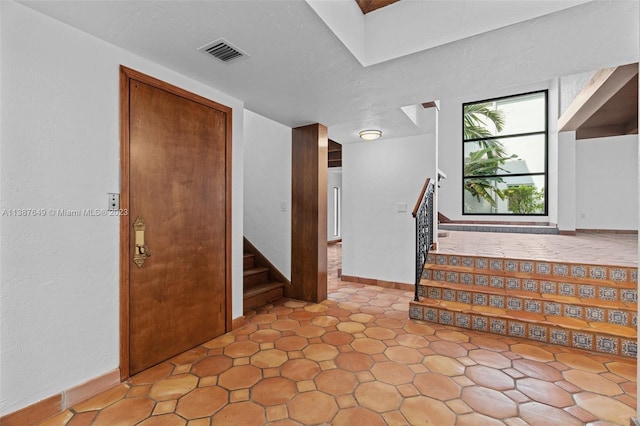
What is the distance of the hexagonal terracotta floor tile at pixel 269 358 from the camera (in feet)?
7.02

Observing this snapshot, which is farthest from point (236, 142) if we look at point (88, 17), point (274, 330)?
point (274, 330)

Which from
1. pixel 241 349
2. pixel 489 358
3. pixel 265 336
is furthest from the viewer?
pixel 265 336

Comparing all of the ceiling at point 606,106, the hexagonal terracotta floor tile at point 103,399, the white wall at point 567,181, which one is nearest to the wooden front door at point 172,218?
the hexagonal terracotta floor tile at point 103,399

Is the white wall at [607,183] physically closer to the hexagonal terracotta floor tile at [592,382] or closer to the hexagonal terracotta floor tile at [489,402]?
the hexagonal terracotta floor tile at [592,382]

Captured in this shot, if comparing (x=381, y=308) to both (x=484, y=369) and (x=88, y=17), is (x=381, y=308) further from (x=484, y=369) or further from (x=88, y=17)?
(x=88, y=17)

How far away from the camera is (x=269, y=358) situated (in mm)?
2229

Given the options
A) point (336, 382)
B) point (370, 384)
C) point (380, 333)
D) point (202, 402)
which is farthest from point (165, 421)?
point (380, 333)

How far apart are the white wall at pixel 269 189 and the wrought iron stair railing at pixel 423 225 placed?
162cm

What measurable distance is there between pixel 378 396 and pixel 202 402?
1080 mm

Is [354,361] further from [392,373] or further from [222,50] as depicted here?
[222,50]

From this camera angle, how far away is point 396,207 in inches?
169

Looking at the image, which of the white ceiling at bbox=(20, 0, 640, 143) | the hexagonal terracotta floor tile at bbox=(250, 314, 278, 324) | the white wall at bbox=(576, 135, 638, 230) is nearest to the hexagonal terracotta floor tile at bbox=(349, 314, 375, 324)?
the hexagonal terracotta floor tile at bbox=(250, 314, 278, 324)

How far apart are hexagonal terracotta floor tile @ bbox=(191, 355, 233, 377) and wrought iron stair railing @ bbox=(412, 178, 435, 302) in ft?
6.54

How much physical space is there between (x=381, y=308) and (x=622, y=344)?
2.01 meters
